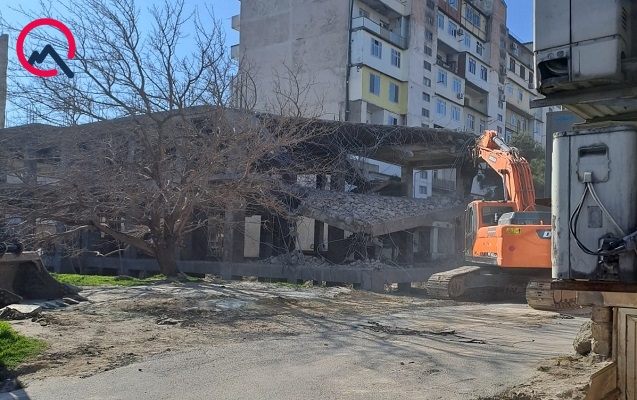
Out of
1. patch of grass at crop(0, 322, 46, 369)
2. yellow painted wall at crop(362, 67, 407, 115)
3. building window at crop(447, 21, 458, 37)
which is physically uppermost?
building window at crop(447, 21, 458, 37)

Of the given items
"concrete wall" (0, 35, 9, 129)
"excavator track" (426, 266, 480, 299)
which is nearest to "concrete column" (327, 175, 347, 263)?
"excavator track" (426, 266, 480, 299)

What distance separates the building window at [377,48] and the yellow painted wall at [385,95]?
125 cm

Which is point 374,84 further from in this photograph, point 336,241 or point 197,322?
point 197,322

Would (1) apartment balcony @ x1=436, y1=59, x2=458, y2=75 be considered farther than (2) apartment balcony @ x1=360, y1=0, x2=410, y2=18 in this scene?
Yes

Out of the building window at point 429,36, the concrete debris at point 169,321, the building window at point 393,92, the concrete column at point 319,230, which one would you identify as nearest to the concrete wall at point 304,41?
the building window at point 393,92

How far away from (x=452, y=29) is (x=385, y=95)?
1299 centimetres

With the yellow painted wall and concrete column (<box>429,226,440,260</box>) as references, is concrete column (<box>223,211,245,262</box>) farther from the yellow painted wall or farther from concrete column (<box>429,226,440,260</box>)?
the yellow painted wall

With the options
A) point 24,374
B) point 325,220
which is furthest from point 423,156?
point 24,374

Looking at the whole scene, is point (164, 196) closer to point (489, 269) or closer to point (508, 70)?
point (489, 269)

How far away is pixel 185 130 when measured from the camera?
1761cm

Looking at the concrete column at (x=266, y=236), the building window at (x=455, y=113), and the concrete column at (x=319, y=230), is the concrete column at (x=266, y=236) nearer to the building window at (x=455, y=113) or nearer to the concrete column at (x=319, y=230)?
the concrete column at (x=319, y=230)

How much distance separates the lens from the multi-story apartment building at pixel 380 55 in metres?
43.7

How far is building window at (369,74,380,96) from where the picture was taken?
4431 centimetres

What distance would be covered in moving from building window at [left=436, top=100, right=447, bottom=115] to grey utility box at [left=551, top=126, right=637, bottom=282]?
49735mm
